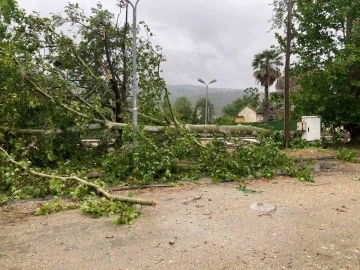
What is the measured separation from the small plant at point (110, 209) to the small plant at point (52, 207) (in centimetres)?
35

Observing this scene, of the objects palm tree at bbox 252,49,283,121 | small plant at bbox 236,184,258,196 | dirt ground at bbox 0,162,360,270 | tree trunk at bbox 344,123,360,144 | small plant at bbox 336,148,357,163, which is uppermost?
palm tree at bbox 252,49,283,121

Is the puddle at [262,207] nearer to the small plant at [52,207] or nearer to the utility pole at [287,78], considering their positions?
the small plant at [52,207]

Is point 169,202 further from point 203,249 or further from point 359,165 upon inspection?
point 359,165

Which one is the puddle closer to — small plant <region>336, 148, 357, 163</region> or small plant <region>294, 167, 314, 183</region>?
small plant <region>294, 167, 314, 183</region>

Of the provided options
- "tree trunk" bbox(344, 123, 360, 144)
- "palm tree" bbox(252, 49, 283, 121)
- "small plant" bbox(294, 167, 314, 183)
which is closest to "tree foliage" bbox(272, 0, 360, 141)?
"tree trunk" bbox(344, 123, 360, 144)

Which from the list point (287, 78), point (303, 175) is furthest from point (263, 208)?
point (287, 78)

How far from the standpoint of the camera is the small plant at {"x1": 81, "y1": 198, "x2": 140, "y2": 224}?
4327 millimetres

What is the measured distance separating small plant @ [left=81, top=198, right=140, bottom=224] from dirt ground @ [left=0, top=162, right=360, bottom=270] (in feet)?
0.45

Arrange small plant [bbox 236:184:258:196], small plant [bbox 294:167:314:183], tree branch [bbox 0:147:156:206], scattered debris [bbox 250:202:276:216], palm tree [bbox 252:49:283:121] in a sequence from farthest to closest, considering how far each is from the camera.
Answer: palm tree [bbox 252:49:283:121], small plant [bbox 294:167:314:183], small plant [bbox 236:184:258:196], tree branch [bbox 0:147:156:206], scattered debris [bbox 250:202:276:216]

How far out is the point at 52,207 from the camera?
4.78 meters

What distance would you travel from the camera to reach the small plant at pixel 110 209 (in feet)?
14.2

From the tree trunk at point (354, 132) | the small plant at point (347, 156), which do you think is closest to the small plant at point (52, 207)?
the small plant at point (347, 156)

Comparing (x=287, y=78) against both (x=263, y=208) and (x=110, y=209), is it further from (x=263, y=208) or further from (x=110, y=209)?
(x=110, y=209)

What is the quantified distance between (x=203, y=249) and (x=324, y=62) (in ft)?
35.0
